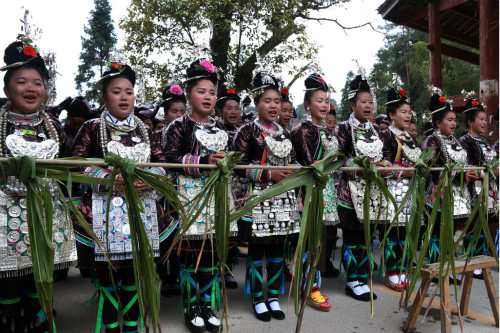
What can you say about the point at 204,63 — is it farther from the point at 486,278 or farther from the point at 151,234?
the point at 486,278

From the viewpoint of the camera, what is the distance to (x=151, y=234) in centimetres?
257

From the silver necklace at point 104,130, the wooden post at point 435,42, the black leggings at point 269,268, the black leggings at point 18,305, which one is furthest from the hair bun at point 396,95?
the wooden post at point 435,42

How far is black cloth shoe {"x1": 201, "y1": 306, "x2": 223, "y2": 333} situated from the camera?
9.49ft

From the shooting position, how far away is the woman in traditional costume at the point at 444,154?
422 cm

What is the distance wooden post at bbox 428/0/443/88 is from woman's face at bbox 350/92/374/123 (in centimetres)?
593

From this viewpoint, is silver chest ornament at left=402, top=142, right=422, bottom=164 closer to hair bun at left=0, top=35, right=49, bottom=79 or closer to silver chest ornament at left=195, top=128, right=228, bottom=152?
silver chest ornament at left=195, top=128, right=228, bottom=152

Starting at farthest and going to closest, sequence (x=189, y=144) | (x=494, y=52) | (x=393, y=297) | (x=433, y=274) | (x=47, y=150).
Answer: (x=494, y=52)
(x=393, y=297)
(x=189, y=144)
(x=433, y=274)
(x=47, y=150)

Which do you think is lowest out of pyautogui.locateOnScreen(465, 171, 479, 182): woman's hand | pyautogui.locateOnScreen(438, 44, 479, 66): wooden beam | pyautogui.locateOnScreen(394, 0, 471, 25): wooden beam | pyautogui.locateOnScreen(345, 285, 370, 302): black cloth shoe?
pyautogui.locateOnScreen(345, 285, 370, 302): black cloth shoe

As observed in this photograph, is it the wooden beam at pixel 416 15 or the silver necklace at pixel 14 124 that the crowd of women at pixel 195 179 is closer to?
the silver necklace at pixel 14 124

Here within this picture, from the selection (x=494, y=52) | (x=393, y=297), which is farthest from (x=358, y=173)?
(x=494, y=52)

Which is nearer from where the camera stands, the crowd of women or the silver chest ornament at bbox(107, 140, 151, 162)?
the crowd of women

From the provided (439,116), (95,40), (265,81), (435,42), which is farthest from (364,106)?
(95,40)

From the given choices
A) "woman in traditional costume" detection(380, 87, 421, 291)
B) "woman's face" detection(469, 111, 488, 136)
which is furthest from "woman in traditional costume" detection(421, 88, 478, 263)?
"woman's face" detection(469, 111, 488, 136)

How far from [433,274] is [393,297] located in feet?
3.66
